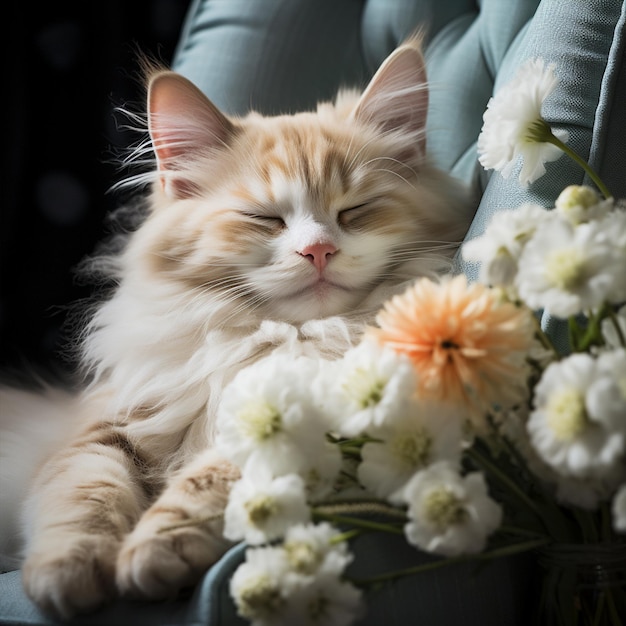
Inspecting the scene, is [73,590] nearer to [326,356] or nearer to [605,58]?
[326,356]

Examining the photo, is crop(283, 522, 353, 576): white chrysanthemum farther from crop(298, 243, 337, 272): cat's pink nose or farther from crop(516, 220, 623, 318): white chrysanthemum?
crop(298, 243, 337, 272): cat's pink nose

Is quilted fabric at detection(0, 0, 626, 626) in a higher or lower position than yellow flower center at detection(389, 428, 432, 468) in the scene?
higher

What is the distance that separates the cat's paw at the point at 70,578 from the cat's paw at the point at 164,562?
1.2 inches

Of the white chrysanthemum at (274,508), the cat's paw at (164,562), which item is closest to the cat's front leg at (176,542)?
the cat's paw at (164,562)

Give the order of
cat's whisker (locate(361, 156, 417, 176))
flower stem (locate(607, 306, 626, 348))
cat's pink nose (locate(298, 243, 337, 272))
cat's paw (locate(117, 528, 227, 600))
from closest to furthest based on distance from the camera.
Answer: flower stem (locate(607, 306, 626, 348)) < cat's paw (locate(117, 528, 227, 600)) < cat's pink nose (locate(298, 243, 337, 272)) < cat's whisker (locate(361, 156, 417, 176))

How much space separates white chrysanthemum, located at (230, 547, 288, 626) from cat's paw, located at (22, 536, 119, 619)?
0.25m

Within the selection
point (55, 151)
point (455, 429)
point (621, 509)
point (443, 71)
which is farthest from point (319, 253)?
point (55, 151)

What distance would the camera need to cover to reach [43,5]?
2.33 metres

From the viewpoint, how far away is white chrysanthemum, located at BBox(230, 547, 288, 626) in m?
0.76

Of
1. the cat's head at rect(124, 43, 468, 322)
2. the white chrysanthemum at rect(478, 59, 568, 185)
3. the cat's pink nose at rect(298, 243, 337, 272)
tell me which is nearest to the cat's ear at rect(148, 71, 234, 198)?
the cat's head at rect(124, 43, 468, 322)

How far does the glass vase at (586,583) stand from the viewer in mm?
894

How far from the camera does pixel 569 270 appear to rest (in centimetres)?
75

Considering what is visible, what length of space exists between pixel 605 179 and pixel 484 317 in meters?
0.49

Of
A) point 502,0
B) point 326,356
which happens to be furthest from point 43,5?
point 326,356
